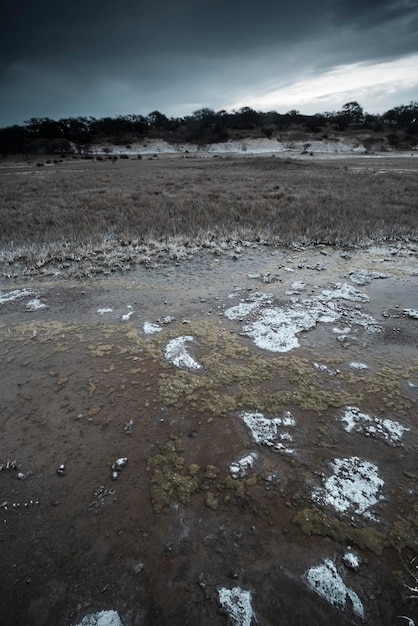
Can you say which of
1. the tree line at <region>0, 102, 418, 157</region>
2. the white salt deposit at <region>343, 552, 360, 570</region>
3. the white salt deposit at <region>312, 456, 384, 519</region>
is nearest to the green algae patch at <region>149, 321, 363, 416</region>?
the white salt deposit at <region>312, 456, 384, 519</region>

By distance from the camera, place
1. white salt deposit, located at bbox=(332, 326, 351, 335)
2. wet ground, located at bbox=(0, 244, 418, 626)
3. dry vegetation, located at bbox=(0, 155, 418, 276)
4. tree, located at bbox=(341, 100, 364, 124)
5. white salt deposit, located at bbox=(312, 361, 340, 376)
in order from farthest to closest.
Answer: tree, located at bbox=(341, 100, 364, 124), dry vegetation, located at bbox=(0, 155, 418, 276), white salt deposit, located at bbox=(332, 326, 351, 335), white salt deposit, located at bbox=(312, 361, 340, 376), wet ground, located at bbox=(0, 244, 418, 626)

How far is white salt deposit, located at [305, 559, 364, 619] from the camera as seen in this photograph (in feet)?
6.62

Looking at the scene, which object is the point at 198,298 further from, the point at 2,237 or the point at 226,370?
the point at 2,237

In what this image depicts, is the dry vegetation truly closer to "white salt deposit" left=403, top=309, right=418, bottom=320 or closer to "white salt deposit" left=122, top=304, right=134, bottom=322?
"white salt deposit" left=122, top=304, right=134, bottom=322

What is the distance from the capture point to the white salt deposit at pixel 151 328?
5000 mm

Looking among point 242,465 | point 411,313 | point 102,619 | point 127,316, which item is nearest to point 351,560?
point 242,465

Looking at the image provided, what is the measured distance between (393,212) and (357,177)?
1173cm

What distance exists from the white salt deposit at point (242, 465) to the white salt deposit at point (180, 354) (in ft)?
4.88

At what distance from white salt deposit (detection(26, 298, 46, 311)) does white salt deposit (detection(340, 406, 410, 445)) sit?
5530mm

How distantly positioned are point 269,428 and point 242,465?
1.76 ft

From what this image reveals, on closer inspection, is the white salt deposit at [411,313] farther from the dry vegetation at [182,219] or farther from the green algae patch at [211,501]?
the green algae patch at [211,501]

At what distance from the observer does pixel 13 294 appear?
257 inches

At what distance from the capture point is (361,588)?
2084 millimetres

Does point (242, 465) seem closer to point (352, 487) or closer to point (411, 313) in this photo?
point (352, 487)
